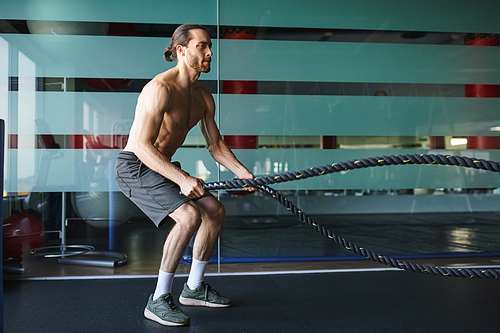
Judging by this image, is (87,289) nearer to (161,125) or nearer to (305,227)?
(161,125)

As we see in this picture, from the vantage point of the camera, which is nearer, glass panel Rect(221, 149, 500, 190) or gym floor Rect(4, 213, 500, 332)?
gym floor Rect(4, 213, 500, 332)

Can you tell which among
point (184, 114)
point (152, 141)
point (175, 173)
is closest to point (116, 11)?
point (184, 114)

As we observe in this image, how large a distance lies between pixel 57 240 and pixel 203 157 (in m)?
1.16

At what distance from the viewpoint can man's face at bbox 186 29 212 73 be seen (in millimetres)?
2061

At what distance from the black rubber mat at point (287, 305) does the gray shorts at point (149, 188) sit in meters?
0.51

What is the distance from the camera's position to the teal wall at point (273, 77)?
296 cm

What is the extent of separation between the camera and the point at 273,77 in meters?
3.16

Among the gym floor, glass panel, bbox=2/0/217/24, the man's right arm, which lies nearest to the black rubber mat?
the gym floor

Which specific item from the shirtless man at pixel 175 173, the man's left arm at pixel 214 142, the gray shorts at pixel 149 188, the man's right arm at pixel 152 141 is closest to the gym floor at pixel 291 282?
the shirtless man at pixel 175 173

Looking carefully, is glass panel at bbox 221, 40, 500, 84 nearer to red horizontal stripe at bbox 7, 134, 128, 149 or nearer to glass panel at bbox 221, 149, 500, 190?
glass panel at bbox 221, 149, 500, 190

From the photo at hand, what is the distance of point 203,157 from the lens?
10.1 ft

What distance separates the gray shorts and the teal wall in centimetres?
93

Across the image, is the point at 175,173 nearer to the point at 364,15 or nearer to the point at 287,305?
the point at 287,305

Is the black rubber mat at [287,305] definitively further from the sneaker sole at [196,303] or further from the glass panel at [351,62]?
the glass panel at [351,62]
